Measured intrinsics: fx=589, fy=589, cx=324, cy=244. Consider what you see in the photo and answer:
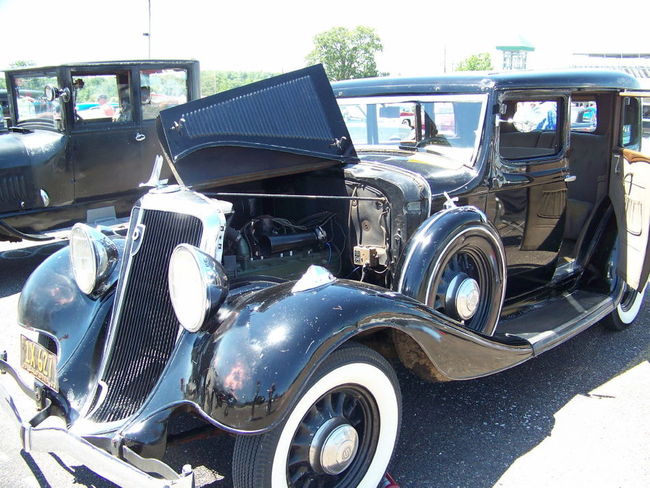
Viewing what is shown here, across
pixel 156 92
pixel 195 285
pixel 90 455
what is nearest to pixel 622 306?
pixel 195 285

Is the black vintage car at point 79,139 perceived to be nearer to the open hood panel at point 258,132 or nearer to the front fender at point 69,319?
the front fender at point 69,319

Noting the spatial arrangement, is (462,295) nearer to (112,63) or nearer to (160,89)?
(112,63)

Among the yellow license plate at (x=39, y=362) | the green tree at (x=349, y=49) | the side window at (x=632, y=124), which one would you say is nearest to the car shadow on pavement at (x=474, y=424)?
the yellow license plate at (x=39, y=362)

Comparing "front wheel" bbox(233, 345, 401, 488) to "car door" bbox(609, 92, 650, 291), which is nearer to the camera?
"front wheel" bbox(233, 345, 401, 488)

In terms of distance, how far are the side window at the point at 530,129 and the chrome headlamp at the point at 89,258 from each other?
230 centimetres

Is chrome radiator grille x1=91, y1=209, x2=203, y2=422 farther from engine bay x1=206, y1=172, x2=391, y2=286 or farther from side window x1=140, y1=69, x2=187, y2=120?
side window x1=140, y1=69, x2=187, y2=120

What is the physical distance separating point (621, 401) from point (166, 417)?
254 cm

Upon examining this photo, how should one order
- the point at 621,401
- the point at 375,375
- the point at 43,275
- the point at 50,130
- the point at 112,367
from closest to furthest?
the point at 375,375, the point at 112,367, the point at 43,275, the point at 621,401, the point at 50,130

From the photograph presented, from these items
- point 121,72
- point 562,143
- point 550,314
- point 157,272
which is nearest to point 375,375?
point 157,272

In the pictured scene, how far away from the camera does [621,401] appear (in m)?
3.29

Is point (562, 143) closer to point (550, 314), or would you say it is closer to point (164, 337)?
point (550, 314)

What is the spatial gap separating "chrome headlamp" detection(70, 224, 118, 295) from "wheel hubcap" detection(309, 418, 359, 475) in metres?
1.30

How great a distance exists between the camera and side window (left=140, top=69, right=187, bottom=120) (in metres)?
6.66

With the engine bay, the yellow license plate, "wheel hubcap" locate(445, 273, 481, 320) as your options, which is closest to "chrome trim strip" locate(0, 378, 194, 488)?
the yellow license plate
